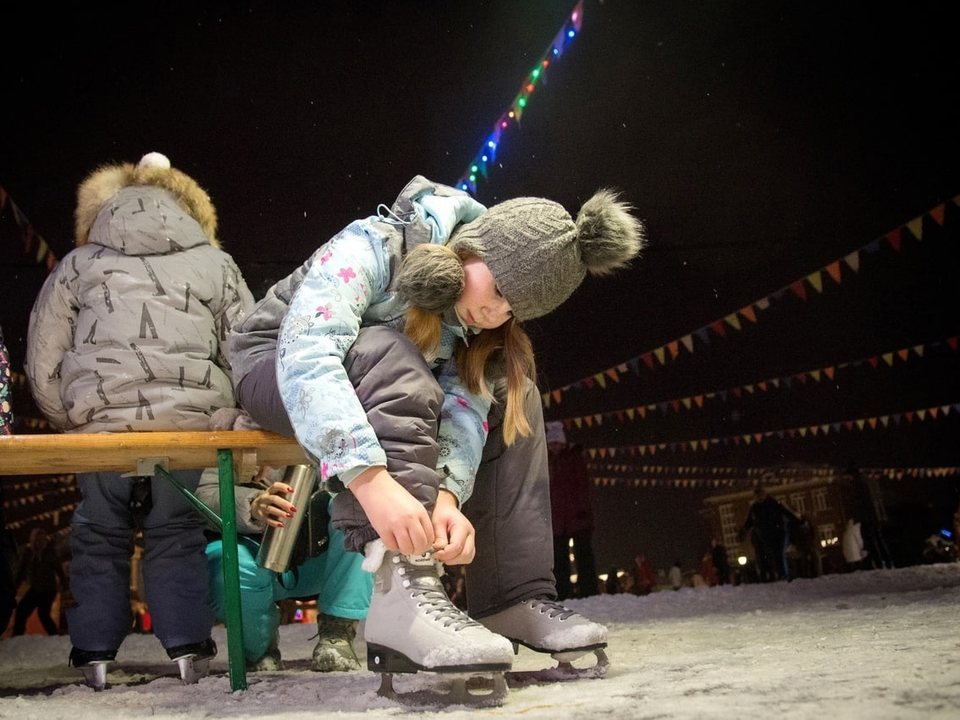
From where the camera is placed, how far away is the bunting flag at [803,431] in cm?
372

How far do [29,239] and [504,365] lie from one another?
2.39 meters

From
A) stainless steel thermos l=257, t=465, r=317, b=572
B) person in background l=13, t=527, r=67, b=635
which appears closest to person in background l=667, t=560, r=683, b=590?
person in background l=13, t=527, r=67, b=635

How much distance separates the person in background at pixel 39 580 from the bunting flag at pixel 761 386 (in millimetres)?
1934

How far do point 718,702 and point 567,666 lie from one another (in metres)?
0.43

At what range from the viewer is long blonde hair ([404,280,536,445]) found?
1.25 m

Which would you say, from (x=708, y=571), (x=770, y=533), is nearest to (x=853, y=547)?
(x=770, y=533)

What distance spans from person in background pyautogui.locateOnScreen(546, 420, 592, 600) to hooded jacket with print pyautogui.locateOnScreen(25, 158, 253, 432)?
1982mm

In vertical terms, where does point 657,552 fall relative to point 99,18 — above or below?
below

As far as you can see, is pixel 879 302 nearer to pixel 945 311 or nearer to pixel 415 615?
pixel 945 311

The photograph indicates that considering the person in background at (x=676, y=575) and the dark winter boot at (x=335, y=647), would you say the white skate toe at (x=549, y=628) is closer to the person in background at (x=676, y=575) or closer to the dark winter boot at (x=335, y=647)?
the dark winter boot at (x=335, y=647)

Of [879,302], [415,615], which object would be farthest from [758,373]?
[415,615]

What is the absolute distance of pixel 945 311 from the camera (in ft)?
12.2

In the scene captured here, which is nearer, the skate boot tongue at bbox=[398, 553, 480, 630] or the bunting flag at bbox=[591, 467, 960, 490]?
the skate boot tongue at bbox=[398, 553, 480, 630]

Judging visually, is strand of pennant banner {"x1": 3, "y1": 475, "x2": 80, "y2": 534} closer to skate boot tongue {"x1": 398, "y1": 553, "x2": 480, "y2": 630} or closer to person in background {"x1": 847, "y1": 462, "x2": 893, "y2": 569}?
skate boot tongue {"x1": 398, "y1": 553, "x2": 480, "y2": 630}
